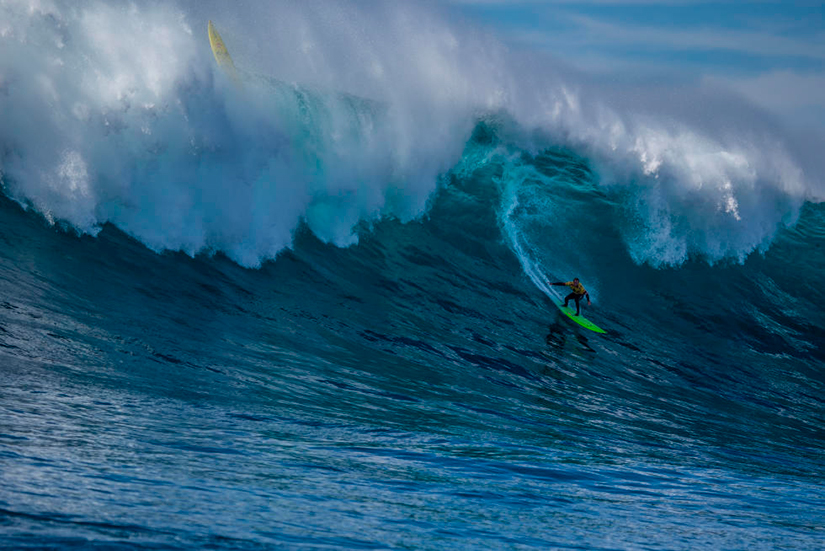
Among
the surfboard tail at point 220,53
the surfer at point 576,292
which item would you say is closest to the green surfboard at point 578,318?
the surfer at point 576,292

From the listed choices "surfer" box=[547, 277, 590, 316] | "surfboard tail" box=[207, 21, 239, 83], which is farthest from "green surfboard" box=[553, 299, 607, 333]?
"surfboard tail" box=[207, 21, 239, 83]

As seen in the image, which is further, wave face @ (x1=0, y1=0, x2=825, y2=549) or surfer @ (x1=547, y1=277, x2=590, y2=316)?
surfer @ (x1=547, y1=277, x2=590, y2=316)

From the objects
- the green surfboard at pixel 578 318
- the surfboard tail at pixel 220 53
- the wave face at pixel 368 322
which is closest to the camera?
the wave face at pixel 368 322

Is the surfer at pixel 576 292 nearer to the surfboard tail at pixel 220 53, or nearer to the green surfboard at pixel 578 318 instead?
the green surfboard at pixel 578 318

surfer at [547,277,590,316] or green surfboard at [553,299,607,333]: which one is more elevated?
surfer at [547,277,590,316]

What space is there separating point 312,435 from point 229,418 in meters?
0.65

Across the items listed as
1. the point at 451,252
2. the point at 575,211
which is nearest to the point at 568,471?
the point at 451,252

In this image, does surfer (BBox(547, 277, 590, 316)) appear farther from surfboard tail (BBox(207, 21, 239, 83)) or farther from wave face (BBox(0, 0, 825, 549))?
surfboard tail (BBox(207, 21, 239, 83))

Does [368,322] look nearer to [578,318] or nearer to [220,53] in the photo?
[578,318]

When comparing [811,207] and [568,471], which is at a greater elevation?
[811,207]

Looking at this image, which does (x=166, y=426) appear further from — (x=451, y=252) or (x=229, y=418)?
(x=451, y=252)

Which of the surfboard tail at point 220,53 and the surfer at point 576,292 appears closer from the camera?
the surfer at point 576,292

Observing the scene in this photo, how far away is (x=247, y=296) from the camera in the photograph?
10.2 metres

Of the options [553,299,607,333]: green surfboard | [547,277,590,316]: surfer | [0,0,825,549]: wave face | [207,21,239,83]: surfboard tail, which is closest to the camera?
[0,0,825,549]: wave face
